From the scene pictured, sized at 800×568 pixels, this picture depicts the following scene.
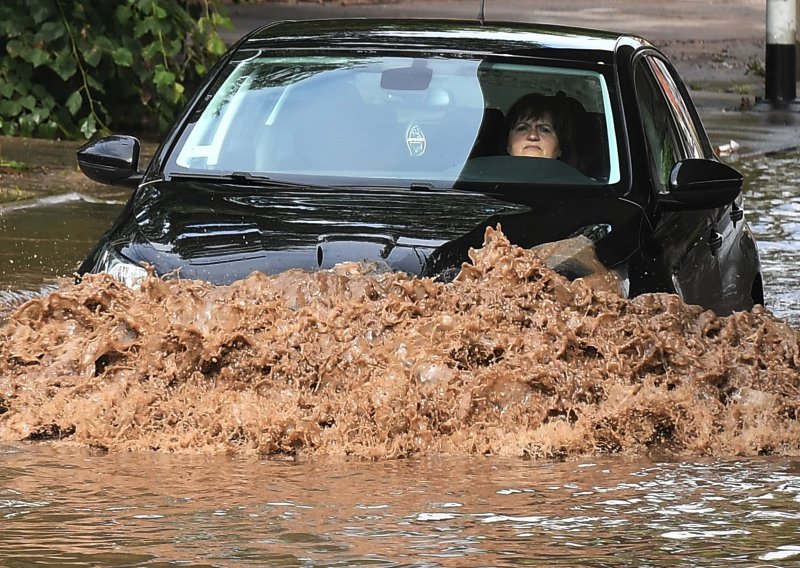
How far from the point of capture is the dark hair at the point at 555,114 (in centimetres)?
671

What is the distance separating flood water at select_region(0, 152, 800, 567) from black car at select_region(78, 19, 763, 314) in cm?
56

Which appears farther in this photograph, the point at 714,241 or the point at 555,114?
the point at 555,114

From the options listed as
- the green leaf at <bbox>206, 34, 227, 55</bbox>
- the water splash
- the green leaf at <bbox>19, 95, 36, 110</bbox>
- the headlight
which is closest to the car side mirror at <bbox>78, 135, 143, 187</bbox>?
the headlight

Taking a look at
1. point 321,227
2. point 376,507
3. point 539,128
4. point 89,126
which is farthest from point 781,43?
point 376,507

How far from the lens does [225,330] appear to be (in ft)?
17.7

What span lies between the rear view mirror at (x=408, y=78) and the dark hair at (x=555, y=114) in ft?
1.35

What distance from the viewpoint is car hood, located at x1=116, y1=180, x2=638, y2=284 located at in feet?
18.2

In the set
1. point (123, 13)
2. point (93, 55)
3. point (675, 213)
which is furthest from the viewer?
point (123, 13)

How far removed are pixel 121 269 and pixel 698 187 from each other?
2102 millimetres

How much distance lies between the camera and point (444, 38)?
272 inches

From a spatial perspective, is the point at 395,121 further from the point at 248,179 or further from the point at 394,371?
the point at 394,371

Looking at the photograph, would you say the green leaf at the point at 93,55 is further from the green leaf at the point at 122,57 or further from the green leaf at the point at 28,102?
the green leaf at the point at 28,102

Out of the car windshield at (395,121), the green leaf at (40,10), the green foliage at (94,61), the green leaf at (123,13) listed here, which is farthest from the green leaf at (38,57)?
the car windshield at (395,121)

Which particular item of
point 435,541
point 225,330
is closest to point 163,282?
point 225,330
